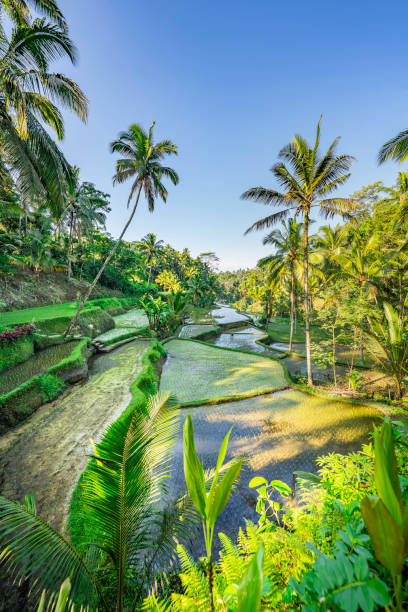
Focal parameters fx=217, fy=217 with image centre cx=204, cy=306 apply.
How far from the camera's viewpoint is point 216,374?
9422mm

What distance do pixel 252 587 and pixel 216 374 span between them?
9038 millimetres

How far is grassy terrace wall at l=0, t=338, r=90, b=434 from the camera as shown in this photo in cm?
489

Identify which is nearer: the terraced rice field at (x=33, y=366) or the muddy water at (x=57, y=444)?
the muddy water at (x=57, y=444)

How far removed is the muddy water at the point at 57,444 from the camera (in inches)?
135

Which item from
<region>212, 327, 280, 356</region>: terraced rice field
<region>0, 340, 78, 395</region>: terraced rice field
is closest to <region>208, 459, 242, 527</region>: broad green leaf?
<region>0, 340, 78, 395</region>: terraced rice field

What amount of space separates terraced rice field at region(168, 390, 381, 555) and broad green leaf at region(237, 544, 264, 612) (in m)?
3.19

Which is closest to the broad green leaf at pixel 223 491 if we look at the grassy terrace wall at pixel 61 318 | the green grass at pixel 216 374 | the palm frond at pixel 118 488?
the palm frond at pixel 118 488

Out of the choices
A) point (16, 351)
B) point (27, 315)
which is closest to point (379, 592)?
point (16, 351)

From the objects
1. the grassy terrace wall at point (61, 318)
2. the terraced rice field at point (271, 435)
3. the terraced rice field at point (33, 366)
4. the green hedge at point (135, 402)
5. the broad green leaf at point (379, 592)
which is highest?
the broad green leaf at point (379, 592)

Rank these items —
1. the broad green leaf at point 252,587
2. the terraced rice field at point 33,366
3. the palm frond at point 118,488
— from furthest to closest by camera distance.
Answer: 1. the terraced rice field at point 33,366
2. the palm frond at point 118,488
3. the broad green leaf at point 252,587

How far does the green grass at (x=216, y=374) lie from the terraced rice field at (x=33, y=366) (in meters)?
4.06

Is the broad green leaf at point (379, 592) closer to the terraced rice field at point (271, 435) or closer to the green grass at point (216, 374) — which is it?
the terraced rice field at point (271, 435)

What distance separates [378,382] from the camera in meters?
9.55

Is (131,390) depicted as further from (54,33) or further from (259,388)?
(54,33)
